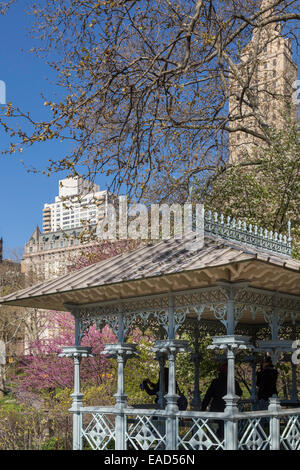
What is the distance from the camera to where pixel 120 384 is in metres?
10.9

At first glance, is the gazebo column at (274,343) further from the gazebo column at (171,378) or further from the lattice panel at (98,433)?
the lattice panel at (98,433)

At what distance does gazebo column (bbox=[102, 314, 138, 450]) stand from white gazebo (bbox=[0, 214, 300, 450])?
0.06 ft

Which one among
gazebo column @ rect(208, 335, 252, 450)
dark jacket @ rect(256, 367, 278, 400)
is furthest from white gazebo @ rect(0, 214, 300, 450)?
dark jacket @ rect(256, 367, 278, 400)

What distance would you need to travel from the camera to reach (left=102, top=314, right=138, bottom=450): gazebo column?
1066 centimetres

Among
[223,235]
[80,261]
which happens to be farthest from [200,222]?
[80,261]

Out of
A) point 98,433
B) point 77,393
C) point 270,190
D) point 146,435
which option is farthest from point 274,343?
point 270,190

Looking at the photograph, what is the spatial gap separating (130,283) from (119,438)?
2806 mm

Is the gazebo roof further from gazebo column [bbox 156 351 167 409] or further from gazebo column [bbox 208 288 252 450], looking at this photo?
gazebo column [bbox 156 351 167 409]

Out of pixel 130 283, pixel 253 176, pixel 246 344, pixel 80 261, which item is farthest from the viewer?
pixel 80 261

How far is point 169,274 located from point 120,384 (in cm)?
280

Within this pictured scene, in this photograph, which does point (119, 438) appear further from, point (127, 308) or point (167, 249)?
point (167, 249)

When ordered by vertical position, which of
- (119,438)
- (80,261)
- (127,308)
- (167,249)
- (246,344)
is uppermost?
(80,261)

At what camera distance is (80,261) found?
27109mm

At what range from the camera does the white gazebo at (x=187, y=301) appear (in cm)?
916
